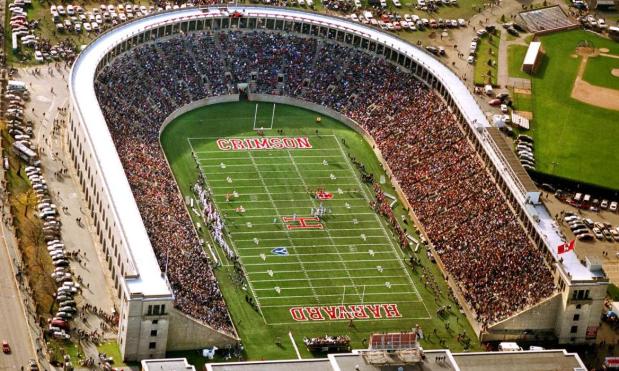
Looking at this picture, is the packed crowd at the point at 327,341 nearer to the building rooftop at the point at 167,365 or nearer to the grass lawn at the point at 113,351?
the building rooftop at the point at 167,365

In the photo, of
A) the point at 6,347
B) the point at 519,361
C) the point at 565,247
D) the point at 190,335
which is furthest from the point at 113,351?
the point at 565,247

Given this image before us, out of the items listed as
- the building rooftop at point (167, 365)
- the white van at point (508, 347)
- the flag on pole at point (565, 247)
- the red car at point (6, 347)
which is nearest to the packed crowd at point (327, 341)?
the white van at point (508, 347)

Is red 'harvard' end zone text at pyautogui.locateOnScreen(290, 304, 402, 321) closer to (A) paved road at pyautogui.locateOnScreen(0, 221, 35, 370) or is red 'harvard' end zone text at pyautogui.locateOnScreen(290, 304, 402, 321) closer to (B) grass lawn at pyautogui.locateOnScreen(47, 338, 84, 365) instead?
(B) grass lawn at pyautogui.locateOnScreen(47, 338, 84, 365)

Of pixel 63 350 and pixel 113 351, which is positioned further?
pixel 113 351

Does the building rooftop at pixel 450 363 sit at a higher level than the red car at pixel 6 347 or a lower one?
higher

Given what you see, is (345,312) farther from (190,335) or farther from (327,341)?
(190,335)

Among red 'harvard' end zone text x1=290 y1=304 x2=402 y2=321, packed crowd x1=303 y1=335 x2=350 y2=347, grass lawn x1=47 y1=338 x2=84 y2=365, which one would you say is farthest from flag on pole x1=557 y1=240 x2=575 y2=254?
grass lawn x1=47 y1=338 x2=84 y2=365

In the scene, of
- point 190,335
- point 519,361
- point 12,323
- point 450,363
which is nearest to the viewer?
point 450,363
